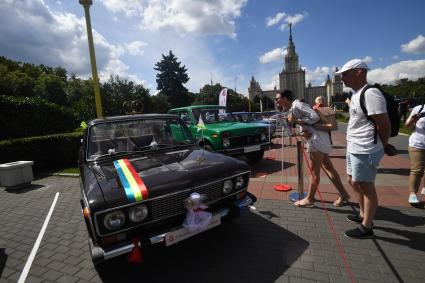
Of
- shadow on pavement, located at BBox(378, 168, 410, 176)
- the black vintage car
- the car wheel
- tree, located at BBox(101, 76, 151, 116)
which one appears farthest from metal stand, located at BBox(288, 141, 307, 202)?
tree, located at BBox(101, 76, 151, 116)

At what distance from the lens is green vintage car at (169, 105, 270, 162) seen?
7410mm

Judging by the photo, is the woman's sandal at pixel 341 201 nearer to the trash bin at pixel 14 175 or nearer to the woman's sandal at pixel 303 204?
the woman's sandal at pixel 303 204

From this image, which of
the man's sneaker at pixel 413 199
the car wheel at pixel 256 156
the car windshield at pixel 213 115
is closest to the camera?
the man's sneaker at pixel 413 199

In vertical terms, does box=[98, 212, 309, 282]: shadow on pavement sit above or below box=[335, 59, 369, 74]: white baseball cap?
below

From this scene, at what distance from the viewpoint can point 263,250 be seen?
3307 mm

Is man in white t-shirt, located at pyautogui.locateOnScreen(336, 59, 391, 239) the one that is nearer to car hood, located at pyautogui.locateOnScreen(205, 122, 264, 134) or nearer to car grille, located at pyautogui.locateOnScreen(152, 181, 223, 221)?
car grille, located at pyautogui.locateOnScreen(152, 181, 223, 221)

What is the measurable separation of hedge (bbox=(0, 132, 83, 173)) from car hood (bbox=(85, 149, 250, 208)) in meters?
7.91

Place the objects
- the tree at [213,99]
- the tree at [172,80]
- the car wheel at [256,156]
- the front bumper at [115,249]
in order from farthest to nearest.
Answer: the tree at [213,99], the tree at [172,80], the car wheel at [256,156], the front bumper at [115,249]

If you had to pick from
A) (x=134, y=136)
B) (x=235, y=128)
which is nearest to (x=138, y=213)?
(x=134, y=136)

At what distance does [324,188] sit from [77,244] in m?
4.71

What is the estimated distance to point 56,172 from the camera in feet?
30.1

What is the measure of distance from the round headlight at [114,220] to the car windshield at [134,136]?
128 centimetres

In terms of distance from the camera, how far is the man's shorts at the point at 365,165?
3.05 m

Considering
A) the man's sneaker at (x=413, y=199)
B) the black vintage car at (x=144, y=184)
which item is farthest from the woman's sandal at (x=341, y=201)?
the black vintage car at (x=144, y=184)
